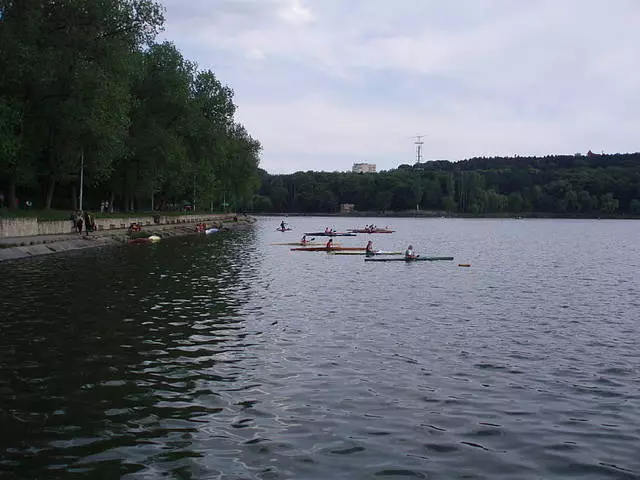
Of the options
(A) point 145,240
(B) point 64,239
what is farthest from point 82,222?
(B) point 64,239

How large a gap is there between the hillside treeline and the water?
26910mm

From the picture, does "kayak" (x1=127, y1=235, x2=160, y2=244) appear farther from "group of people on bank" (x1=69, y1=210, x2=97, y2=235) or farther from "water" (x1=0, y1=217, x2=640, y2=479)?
"water" (x1=0, y1=217, x2=640, y2=479)

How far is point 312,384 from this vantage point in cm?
1265

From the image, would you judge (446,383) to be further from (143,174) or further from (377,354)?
(143,174)

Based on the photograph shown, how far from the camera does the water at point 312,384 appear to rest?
8852mm

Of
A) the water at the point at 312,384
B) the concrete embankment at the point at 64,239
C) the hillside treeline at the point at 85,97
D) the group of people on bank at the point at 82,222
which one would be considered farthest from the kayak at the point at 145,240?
the water at the point at 312,384

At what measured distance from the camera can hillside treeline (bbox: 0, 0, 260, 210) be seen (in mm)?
46531

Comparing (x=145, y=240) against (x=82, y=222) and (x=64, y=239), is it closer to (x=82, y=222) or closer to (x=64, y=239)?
(x=82, y=222)

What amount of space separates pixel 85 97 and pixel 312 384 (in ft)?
151

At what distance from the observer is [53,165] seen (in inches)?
2210

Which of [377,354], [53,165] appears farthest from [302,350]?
[53,165]

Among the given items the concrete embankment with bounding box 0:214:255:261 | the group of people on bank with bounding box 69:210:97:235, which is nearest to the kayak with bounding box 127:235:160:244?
the concrete embankment with bounding box 0:214:255:261

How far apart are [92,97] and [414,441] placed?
49.2 meters

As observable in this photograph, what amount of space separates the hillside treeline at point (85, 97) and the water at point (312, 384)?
88.3ft
